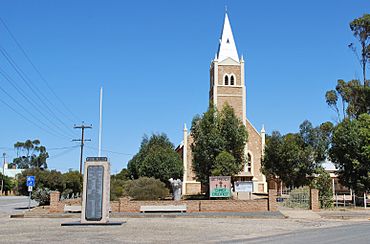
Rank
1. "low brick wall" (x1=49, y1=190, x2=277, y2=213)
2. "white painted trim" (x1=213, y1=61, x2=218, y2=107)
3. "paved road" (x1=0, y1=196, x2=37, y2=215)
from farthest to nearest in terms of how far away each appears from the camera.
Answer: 1. "white painted trim" (x1=213, y1=61, x2=218, y2=107)
2. "paved road" (x1=0, y1=196, x2=37, y2=215)
3. "low brick wall" (x1=49, y1=190, x2=277, y2=213)

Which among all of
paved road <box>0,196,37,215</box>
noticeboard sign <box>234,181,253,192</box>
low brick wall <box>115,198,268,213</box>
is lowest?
paved road <box>0,196,37,215</box>

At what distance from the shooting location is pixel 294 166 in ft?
144

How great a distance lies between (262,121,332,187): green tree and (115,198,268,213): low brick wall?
52.1 feet

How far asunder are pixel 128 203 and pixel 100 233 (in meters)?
12.2

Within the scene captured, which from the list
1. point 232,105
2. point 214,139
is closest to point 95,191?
point 214,139

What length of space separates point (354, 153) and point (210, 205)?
13.9 meters

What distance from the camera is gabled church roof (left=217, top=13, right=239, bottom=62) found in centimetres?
6141

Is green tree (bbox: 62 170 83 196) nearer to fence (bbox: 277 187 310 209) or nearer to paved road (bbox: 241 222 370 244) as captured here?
fence (bbox: 277 187 310 209)

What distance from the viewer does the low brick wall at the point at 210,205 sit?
94.0ft

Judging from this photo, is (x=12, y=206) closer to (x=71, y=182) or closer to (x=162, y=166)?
(x=71, y=182)

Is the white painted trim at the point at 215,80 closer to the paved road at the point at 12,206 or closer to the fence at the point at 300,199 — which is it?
the paved road at the point at 12,206

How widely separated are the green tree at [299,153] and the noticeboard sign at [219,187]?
536 inches

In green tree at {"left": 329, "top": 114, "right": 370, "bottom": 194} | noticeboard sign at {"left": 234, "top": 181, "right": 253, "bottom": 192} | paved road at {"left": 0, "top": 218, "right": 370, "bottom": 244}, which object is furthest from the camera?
green tree at {"left": 329, "top": 114, "right": 370, "bottom": 194}

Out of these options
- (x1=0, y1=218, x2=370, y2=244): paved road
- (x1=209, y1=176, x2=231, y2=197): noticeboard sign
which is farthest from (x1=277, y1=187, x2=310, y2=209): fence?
(x1=0, y1=218, x2=370, y2=244): paved road
